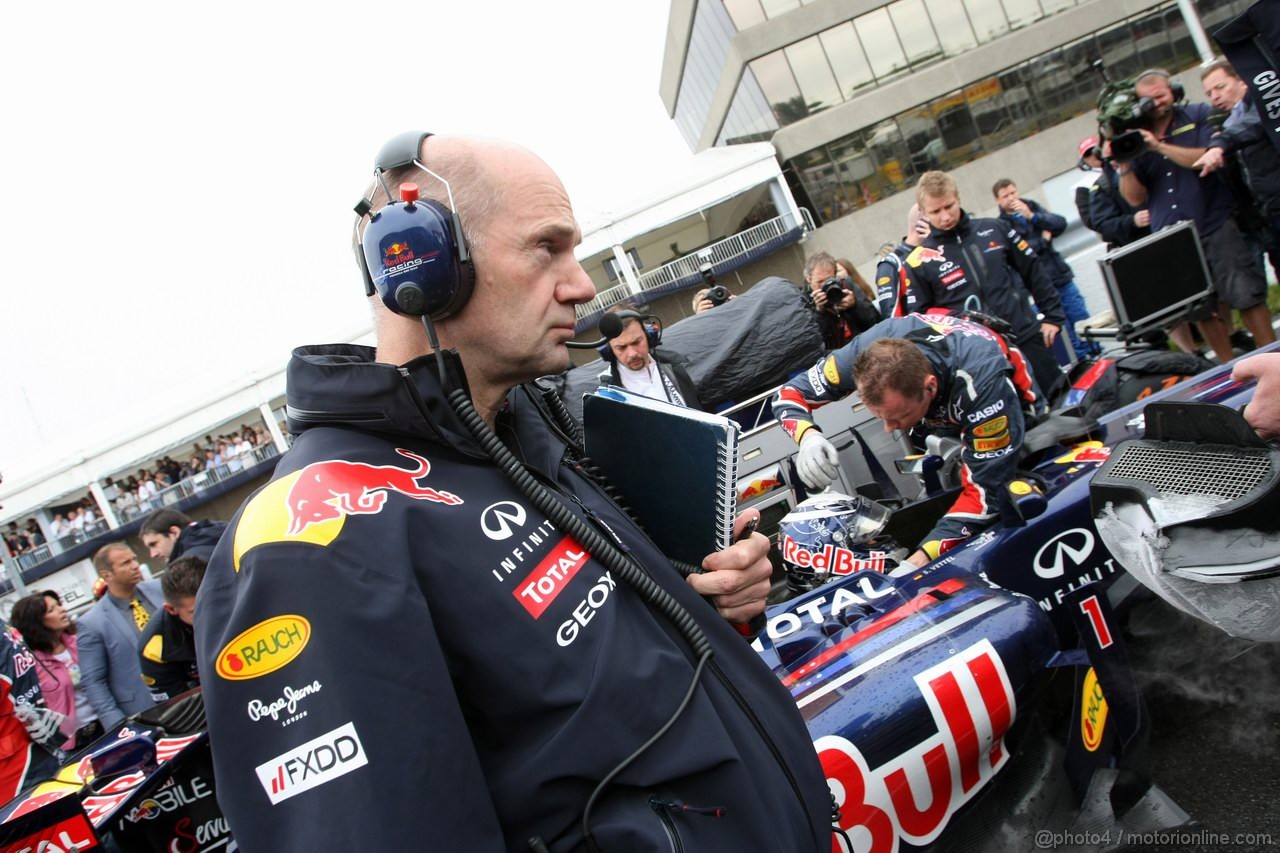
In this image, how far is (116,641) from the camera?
16.2ft

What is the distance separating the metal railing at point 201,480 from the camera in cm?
3309

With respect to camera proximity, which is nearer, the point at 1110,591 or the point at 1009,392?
the point at 1110,591

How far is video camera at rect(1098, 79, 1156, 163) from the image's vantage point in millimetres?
4844

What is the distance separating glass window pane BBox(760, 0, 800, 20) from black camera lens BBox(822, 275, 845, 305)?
2776cm

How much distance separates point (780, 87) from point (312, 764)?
32.7 meters

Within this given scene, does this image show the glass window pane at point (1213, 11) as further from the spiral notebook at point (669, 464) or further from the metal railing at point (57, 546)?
the metal railing at point (57, 546)

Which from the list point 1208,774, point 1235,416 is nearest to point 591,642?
point 1235,416

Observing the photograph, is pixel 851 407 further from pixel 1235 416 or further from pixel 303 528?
pixel 303 528

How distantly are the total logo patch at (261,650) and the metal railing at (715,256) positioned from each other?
2928cm

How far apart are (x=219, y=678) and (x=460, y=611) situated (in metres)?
0.26

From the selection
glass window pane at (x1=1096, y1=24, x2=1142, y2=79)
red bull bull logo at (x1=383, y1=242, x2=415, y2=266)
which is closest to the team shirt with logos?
red bull bull logo at (x1=383, y1=242, x2=415, y2=266)

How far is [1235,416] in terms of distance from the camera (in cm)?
201

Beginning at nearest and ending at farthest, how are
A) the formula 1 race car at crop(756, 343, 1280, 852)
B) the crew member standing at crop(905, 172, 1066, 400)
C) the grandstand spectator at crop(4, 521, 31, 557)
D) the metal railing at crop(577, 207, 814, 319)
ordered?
the formula 1 race car at crop(756, 343, 1280, 852) < the crew member standing at crop(905, 172, 1066, 400) < the metal railing at crop(577, 207, 814, 319) < the grandstand spectator at crop(4, 521, 31, 557)

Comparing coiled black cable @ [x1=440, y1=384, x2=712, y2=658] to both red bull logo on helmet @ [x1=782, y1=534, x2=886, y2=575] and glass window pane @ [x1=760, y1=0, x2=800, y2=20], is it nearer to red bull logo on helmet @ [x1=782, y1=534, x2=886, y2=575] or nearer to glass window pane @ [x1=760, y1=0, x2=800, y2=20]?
red bull logo on helmet @ [x1=782, y1=534, x2=886, y2=575]
